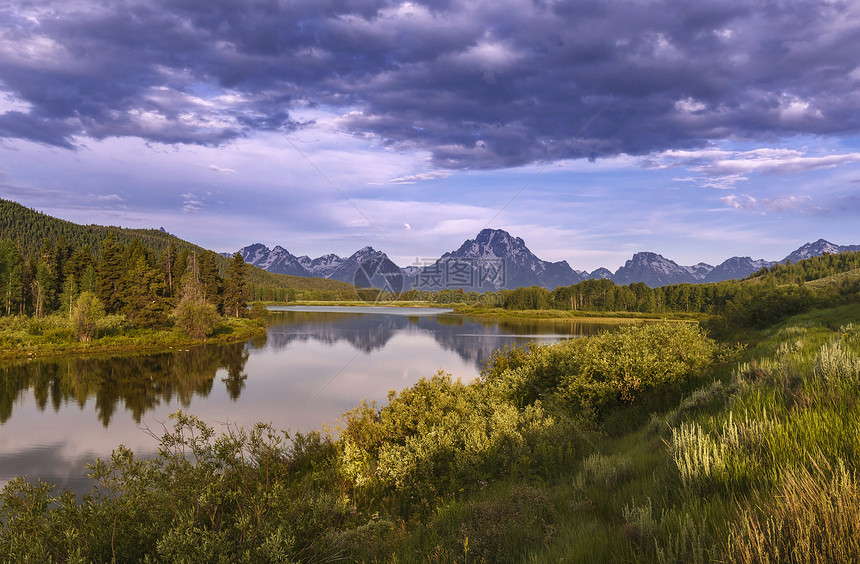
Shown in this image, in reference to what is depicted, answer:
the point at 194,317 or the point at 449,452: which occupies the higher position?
the point at 449,452

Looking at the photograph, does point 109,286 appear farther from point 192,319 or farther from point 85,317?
point 85,317

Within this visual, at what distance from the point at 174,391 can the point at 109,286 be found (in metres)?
45.2

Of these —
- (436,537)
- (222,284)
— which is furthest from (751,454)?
(222,284)

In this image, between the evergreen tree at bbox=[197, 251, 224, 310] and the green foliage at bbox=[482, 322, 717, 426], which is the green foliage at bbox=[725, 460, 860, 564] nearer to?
the green foliage at bbox=[482, 322, 717, 426]

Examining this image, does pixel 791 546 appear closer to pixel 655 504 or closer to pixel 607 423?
pixel 655 504

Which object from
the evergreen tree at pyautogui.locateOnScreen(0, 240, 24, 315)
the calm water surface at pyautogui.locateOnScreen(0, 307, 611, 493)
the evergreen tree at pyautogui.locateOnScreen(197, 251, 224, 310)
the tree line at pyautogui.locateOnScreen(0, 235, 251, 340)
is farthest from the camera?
the evergreen tree at pyautogui.locateOnScreen(197, 251, 224, 310)

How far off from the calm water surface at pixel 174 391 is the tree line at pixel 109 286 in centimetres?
1056

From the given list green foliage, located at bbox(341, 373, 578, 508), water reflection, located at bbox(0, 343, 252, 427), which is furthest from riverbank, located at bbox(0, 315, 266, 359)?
green foliage, located at bbox(341, 373, 578, 508)

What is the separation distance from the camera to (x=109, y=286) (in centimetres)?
6162

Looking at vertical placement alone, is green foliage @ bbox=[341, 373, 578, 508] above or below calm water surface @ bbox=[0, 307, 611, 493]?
above

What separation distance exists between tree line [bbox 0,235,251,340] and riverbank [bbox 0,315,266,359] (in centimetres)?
193

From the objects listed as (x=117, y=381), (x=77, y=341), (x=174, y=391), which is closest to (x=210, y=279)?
(x=77, y=341)

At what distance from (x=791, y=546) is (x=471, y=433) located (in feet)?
26.2

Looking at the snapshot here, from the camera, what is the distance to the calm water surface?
18.3 m
